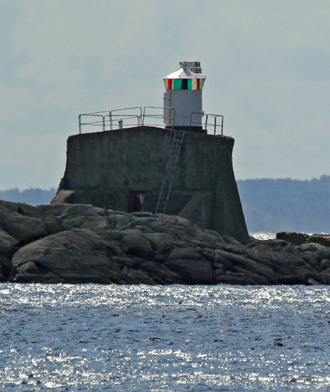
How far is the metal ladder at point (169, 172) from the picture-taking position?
35.7 m

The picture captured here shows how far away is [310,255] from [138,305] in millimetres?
8512

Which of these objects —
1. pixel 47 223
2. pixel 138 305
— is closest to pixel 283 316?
pixel 138 305

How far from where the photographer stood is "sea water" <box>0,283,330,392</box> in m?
17.2

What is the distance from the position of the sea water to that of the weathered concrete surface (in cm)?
517

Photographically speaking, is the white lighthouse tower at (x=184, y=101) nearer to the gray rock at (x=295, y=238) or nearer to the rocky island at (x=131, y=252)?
the rocky island at (x=131, y=252)

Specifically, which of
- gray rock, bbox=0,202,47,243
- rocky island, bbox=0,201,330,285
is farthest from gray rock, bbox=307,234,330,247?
gray rock, bbox=0,202,47,243

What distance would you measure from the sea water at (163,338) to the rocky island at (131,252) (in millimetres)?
491

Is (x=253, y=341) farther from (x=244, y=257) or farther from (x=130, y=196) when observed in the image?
(x=130, y=196)

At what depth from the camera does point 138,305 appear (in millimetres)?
26812

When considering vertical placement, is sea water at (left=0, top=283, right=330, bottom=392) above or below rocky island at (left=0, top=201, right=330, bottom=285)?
below

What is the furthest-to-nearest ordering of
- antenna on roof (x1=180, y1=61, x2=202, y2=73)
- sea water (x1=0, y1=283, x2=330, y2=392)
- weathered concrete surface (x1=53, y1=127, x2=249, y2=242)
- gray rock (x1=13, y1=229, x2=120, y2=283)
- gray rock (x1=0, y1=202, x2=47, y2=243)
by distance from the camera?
antenna on roof (x1=180, y1=61, x2=202, y2=73), weathered concrete surface (x1=53, y1=127, x2=249, y2=242), gray rock (x1=0, y1=202, x2=47, y2=243), gray rock (x1=13, y1=229, x2=120, y2=283), sea water (x1=0, y1=283, x2=330, y2=392)

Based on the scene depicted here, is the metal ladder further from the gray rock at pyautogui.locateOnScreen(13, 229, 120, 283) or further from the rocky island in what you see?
the gray rock at pyautogui.locateOnScreen(13, 229, 120, 283)

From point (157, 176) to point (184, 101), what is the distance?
139 inches

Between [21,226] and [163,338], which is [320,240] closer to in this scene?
[21,226]
